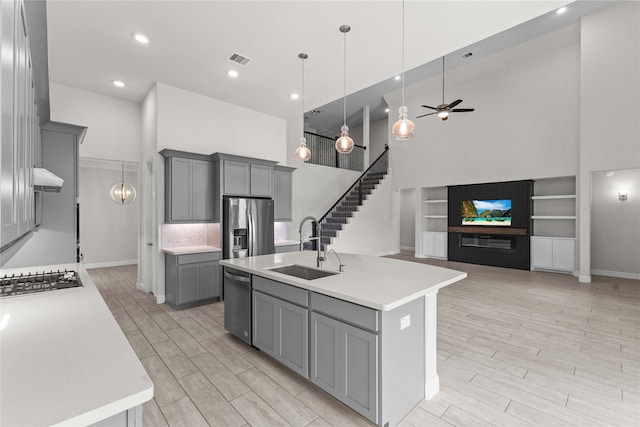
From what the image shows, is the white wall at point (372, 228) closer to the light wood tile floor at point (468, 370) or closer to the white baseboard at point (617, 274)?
Result: the light wood tile floor at point (468, 370)

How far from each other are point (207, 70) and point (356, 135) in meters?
9.03

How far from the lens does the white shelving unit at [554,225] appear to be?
6.84m

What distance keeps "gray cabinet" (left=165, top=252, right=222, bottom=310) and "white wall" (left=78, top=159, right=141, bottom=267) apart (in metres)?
4.22

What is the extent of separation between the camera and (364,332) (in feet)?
6.40

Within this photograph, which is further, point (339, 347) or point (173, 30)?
point (173, 30)

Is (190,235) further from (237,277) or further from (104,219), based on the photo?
(104,219)

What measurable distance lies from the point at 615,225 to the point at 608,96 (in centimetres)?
292

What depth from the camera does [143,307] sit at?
4684mm

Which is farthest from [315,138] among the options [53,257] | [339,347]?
[339,347]

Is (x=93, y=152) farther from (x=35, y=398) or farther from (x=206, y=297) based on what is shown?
(x=35, y=398)

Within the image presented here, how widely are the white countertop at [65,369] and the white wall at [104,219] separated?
23.7 feet

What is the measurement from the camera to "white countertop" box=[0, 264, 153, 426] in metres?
0.85

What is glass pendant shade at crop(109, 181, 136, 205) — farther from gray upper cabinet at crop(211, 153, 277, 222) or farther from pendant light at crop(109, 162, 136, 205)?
gray upper cabinet at crop(211, 153, 277, 222)

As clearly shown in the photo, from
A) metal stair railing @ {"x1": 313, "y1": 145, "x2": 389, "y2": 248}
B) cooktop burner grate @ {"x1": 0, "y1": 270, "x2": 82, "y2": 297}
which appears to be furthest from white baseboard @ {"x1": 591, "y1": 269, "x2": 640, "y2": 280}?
cooktop burner grate @ {"x1": 0, "y1": 270, "x2": 82, "y2": 297}
